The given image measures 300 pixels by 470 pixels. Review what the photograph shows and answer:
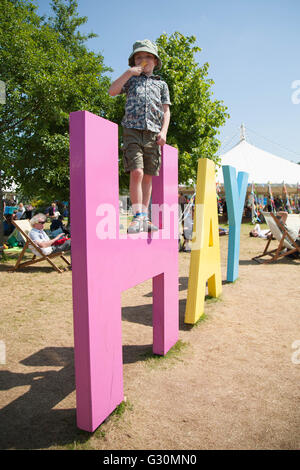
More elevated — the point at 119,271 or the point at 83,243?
the point at 83,243

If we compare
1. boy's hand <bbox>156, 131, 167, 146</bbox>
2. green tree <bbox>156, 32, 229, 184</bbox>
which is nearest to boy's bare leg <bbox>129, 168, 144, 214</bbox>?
boy's hand <bbox>156, 131, 167, 146</bbox>

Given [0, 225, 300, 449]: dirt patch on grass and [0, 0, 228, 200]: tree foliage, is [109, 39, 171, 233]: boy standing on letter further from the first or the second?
[0, 0, 228, 200]: tree foliage

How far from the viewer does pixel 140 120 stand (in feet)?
9.25

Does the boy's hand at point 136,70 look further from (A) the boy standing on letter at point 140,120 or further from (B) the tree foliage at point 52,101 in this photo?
(B) the tree foliage at point 52,101

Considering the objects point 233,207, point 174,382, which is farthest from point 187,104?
point 174,382

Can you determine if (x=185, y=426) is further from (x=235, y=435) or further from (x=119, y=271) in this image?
(x=119, y=271)

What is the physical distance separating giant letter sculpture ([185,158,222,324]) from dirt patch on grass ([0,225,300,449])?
34 cm

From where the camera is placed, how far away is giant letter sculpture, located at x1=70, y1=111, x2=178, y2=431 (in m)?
2.01

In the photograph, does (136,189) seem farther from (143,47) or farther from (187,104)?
(187,104)

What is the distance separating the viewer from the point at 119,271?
2.43 m

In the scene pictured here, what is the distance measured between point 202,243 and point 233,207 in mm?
2089
